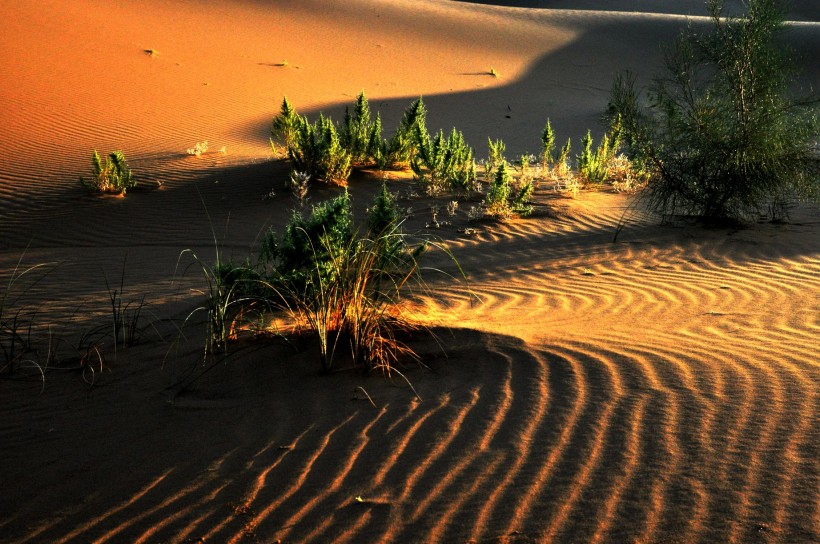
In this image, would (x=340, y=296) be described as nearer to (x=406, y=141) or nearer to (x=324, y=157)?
(x=324, y=157)

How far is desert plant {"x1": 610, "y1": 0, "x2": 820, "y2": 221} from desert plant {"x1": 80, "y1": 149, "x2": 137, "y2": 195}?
680 cm

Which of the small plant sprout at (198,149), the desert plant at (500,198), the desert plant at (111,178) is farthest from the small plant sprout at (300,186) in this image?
the small plant sprout at (198,149)

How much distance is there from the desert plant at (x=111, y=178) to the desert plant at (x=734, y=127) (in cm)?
680

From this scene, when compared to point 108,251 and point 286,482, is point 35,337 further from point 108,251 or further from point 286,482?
point 108,251

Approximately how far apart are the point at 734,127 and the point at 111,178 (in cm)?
815

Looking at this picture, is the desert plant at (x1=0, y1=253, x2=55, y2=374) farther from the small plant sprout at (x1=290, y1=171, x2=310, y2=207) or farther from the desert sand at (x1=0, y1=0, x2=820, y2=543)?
the small plant sprout at (x1=290, y1=171, x2=310, y2=207)

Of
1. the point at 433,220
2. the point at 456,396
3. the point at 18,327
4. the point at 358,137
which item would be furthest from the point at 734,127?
the point at 18,327

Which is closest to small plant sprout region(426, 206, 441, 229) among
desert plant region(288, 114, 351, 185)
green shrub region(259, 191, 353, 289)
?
desert plant region(288, 114, 351, 185)

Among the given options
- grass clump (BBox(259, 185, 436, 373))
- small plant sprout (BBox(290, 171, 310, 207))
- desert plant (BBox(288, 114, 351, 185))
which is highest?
desert plant (BBox(288, 114, 351, 185))

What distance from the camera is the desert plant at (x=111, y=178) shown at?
10.0 m

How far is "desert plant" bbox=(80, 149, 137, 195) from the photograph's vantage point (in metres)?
10.0

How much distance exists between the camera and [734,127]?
775 centimetres

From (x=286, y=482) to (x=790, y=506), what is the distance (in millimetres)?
1963

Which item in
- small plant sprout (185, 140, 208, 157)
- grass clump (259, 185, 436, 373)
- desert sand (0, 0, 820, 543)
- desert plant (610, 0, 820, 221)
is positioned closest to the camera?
desert sand (0, 0, 820, 543)
